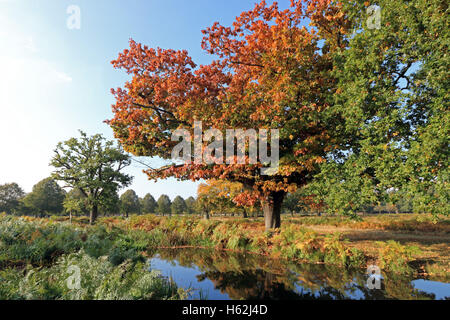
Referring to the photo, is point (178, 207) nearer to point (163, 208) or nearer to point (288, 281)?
point (163, 208)

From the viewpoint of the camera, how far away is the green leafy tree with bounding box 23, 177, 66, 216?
191ft

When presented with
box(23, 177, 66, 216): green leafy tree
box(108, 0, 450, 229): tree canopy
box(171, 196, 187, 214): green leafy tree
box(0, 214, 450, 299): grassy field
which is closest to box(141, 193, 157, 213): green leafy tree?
box(171, 196, 187, 214): green leafy tree

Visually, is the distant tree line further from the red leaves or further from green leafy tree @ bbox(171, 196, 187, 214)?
the red leaves

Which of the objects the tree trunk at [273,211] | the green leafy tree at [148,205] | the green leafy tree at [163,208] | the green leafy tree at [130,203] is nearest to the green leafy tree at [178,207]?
the green leafy tree at [163,208]

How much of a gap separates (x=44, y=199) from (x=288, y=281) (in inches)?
2963

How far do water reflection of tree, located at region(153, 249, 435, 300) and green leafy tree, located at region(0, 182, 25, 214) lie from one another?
83274 millimetres

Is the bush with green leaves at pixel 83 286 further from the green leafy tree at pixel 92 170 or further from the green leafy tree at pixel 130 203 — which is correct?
the green leafy tree at pixel 130 203

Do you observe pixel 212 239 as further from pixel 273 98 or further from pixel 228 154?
pixel 273 98

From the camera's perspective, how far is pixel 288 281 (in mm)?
7031

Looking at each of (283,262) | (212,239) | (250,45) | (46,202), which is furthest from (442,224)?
(46,202)

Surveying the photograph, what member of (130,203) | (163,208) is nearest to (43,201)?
(130,203)

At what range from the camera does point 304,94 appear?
9.86m

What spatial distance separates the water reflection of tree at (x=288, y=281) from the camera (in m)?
5.88
